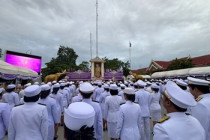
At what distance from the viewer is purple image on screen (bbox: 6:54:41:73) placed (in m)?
19.5

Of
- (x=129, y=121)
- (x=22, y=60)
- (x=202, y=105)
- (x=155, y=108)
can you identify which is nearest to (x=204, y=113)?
(x=202, y=105)

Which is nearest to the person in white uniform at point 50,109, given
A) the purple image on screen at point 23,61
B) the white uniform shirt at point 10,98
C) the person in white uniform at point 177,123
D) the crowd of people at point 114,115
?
the crowd of people at point 114,115

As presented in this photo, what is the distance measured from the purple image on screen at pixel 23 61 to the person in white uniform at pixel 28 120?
20.4 m

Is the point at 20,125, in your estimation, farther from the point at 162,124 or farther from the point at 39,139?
the point at 162,124

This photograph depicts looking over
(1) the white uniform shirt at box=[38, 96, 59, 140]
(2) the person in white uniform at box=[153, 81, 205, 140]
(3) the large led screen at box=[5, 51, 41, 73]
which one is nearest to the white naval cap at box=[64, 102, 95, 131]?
(2) the person in white uniform at box=[153, 81, 205, 140]

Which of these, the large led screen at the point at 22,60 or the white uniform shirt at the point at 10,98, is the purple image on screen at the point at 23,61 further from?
the white uniform shirt at the point at 10,98

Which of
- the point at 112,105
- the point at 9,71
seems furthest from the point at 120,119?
the point at 9,71

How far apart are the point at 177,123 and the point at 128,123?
176cm

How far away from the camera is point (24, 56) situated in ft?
70.7

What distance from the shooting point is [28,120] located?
243 centimetres

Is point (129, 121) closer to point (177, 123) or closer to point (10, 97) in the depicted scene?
point (177, 123)

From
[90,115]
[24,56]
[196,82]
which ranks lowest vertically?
[90,115]

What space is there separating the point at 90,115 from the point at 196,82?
2169mm

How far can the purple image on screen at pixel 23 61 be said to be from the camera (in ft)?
64.0
